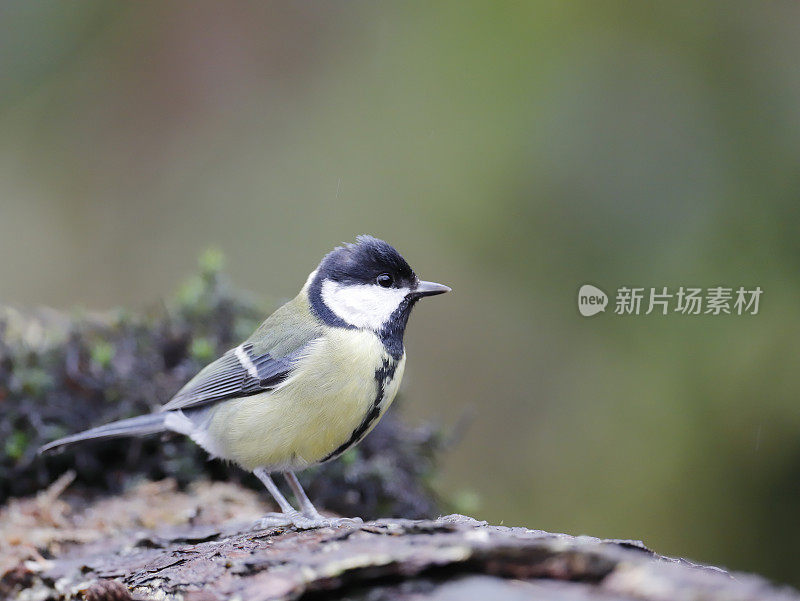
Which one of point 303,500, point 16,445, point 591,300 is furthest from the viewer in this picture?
point 591,300

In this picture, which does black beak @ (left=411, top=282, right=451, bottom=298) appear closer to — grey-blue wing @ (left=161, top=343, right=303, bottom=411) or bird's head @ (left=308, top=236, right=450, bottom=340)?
bird's head @ (left=308, top=236, right=450, bottom=340)

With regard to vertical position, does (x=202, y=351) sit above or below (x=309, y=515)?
above

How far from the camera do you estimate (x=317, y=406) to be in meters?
2.23

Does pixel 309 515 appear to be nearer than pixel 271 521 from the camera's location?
No

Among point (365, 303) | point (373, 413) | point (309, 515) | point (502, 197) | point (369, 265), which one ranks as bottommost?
point (309, 515)

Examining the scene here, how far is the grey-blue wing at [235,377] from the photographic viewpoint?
2.37m

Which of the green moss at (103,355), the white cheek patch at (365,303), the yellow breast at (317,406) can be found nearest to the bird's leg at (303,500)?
the yellow breast at (317,406)

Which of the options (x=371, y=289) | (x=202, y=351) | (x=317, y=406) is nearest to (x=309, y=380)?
(x=317, y=406)

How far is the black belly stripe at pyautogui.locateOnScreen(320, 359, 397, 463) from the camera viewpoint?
225 cm

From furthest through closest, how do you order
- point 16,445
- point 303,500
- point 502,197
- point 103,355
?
point 502,197 < point 103,355 < point 16,445 < point 303,500

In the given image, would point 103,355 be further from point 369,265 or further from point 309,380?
point 369,265

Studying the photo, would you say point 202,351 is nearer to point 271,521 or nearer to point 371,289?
point 371,289

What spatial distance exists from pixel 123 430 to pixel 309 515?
69 cm

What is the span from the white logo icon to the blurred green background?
0.06 meters
